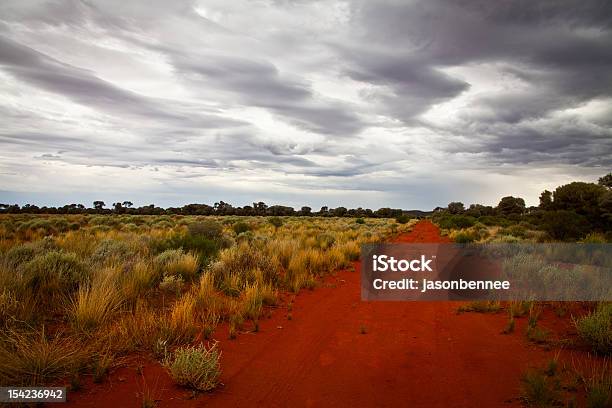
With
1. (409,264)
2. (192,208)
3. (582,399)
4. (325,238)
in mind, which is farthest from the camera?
(192,208)

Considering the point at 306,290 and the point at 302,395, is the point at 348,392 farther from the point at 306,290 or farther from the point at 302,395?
the point at 306,290

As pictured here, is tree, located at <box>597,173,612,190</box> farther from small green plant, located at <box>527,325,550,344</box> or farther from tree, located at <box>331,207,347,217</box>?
tree, located at <box>331,207,347,217</box>

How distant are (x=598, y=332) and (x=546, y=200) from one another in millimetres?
28295

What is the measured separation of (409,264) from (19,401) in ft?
42.5

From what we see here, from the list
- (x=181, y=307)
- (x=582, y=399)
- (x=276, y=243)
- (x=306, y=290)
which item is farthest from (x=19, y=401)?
(x=276, y=243)

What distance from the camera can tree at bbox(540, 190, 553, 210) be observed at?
27775 millimetres

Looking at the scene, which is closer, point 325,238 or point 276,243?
point 276,243

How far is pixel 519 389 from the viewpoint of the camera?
185 inches

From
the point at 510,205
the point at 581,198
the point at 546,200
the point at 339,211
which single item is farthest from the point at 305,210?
the point at 581,198

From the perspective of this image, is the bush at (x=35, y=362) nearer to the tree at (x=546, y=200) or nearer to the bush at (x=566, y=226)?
the bush at (x=566, y=226)

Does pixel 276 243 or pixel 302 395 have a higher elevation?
pixel 276 243

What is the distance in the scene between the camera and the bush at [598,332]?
5.57 metres

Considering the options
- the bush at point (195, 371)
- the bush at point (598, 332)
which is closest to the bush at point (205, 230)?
the bush at point (195, 371)

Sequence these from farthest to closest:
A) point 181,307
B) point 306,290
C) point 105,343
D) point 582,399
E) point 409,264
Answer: point 409,264
point 306,290
point 181,307
point 105,343
point 582,399
